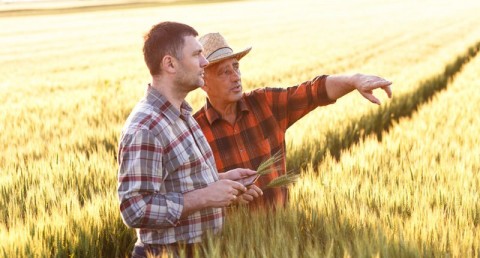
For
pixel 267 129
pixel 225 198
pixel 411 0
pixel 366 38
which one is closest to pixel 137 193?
pixel 225 198

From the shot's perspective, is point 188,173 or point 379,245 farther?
point 188,173

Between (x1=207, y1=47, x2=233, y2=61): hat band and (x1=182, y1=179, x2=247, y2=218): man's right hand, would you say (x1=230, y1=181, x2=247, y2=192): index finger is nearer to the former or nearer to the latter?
(x1=182, y1=179, x2=247, y2=218): man's right hand

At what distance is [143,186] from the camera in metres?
2.19

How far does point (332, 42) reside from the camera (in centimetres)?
2333

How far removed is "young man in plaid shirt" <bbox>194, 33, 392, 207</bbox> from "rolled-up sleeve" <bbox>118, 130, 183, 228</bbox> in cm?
118

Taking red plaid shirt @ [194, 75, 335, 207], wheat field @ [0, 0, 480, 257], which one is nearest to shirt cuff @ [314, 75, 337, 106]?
red plaid shirt @ [194, 75, 335, 207]

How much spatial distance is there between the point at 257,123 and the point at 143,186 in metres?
1.48

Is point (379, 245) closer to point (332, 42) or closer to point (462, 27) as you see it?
point (332, 42)

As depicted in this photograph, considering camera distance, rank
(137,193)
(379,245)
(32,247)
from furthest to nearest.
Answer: (32,247), (137,193), (379,245)

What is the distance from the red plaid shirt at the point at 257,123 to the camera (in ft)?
11.5

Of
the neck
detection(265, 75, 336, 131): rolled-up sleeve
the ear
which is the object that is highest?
the ear

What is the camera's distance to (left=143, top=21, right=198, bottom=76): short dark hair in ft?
7.76

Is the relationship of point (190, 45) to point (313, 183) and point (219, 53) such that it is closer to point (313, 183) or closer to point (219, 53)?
point (219, 53)

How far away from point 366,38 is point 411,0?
44.0 metres
